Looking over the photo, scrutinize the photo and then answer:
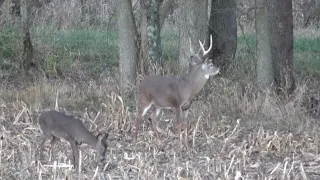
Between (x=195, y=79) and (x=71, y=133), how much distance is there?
8.79 ft

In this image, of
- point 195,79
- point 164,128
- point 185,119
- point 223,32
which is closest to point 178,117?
point 185,119

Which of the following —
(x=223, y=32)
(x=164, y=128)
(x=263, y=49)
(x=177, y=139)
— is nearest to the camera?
(x=177, y=139)

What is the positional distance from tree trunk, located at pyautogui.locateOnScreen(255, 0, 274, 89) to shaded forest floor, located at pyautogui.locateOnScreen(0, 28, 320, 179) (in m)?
0.28

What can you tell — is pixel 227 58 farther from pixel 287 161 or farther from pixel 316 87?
pixel 287 161

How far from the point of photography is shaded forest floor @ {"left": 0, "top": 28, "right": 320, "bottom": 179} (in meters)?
10.4

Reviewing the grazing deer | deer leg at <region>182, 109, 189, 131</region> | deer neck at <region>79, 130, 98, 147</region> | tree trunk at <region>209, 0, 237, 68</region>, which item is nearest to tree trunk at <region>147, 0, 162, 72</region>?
tree trunk at <region>209, 0, 237, 68</region>

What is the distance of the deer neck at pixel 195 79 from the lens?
42.1 feet

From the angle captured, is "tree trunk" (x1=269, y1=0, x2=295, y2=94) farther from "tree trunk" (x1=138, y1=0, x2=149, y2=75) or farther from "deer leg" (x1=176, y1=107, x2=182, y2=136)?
"deer leg" (x1=176, y1=107, x2=182, y2=136)

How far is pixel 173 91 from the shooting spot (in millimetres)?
12719

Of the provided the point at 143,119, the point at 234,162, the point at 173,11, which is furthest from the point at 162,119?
the point at 173,11

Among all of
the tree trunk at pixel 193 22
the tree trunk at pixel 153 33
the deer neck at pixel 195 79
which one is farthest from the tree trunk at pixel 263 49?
the deer neck at pixel 195 79

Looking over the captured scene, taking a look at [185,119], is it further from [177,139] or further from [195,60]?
[195,60]

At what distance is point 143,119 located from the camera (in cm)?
1381

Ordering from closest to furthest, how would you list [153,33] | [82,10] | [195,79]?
[195,79], [153,33], [82,10]
